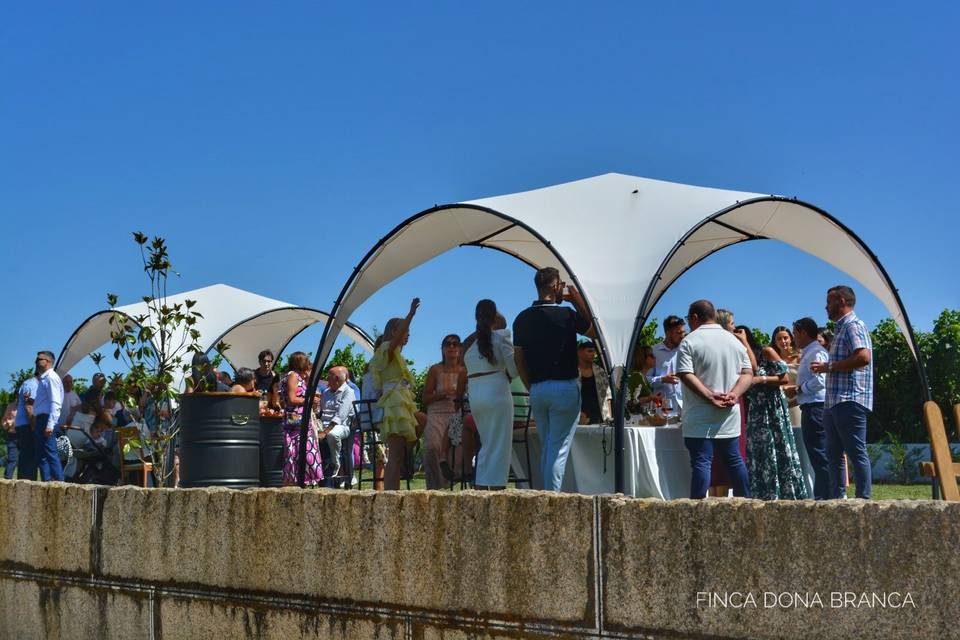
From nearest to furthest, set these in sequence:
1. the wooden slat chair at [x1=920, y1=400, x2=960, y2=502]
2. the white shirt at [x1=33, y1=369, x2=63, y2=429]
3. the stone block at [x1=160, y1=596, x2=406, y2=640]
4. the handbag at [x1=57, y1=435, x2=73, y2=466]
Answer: the stone block at [x1=160, y1=596, x2=406, y2=640] → the wooden slat chair at [x1=920, y1=400, x2=960, y2=502] → the white shirt at [x1=33, y1=369, x2=63, y2=429] → the handbag at [x1=57, y1=435, x2=73, y2=466]

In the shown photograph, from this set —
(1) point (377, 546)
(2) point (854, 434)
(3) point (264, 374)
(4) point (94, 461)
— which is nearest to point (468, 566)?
(1) point (377, 546)

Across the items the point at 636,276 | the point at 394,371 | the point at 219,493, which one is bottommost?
the point at 219,493

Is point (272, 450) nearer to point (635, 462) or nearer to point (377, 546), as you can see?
point (635, 462)

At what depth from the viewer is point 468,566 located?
3.72 metres

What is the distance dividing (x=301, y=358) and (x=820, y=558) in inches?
394

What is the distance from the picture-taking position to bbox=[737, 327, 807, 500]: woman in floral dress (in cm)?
842

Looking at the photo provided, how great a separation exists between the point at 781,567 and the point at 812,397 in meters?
5.99

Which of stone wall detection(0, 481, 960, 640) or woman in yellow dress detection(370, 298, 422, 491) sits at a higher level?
woman in yellow dress detection(370, 298, 422, 491)

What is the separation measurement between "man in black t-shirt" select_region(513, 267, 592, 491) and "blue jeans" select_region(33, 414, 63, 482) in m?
8.04

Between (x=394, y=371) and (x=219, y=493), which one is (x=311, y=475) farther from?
(x=219, y=493)

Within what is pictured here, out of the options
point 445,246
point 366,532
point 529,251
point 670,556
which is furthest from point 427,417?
point 670,556

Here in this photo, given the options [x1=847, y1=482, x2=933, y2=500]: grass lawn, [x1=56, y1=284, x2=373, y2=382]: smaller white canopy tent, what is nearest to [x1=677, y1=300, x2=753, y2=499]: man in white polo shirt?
→ [x1=847, y1=482, x2=933, y2=500]: grass lawn

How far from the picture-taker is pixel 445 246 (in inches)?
492

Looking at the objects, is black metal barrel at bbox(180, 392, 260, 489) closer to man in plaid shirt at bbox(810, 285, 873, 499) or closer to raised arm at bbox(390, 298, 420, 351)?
raised arm at bbox(390, 298, 420, 351)
